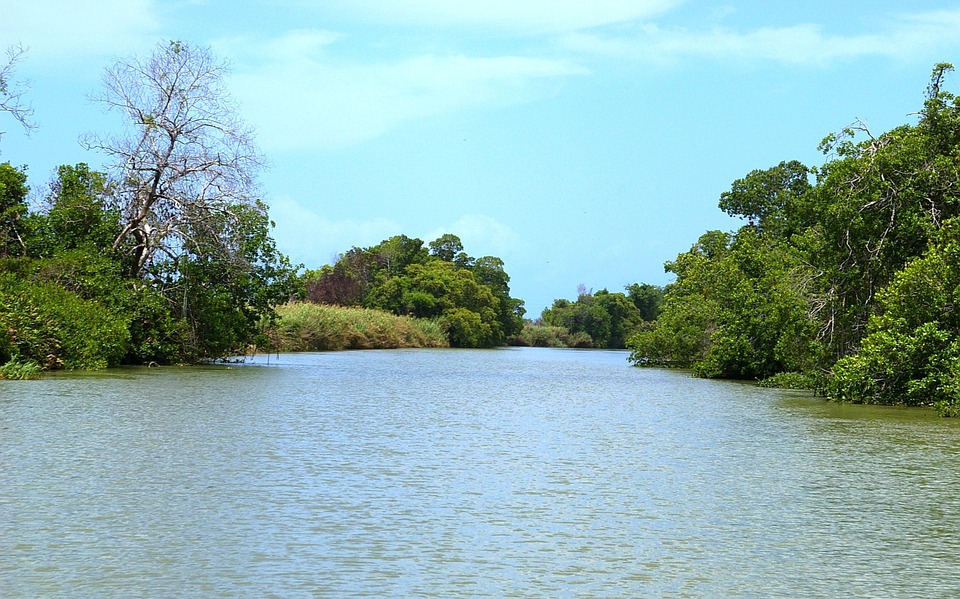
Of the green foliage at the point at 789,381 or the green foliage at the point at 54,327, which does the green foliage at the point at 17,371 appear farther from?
the green foliage at the point at 789,381

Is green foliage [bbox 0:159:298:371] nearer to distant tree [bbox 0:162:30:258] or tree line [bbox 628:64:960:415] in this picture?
distant tree [bbox 0:162:30:258]

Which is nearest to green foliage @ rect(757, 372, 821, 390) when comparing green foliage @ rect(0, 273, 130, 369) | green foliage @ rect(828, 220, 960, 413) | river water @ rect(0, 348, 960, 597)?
green foliage @ rect(828, 220, 960, 413)

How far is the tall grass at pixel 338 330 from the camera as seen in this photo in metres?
49.5

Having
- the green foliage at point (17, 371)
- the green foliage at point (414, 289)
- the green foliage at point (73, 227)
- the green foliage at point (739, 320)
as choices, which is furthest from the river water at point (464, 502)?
the green foliage at point (414, 289)

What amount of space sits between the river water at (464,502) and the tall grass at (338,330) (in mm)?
29011

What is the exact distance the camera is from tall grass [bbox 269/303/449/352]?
162 ft

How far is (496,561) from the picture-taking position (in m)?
7.00

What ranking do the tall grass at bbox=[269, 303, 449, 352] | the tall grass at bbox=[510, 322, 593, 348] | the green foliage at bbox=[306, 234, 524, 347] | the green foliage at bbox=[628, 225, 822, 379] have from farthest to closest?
1. the tall grass at bbox=[510, 322, 593, 348]
2. the green foliage at bbox=[306, 234, 524, 347]
3. the tall grass at bbox=[269, 303, 449, 352]
4. the green foliage at bbox=[628, 225, 822, 379]

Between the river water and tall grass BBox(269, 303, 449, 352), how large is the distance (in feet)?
95.2

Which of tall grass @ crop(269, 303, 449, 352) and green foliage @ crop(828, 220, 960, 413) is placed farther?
tall grass @ crop(269, 303, 449, 352)

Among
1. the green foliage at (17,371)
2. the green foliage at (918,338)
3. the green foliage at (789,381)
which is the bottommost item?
the green foliage at (17,371)

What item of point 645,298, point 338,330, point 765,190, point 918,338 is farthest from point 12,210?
point 645,298

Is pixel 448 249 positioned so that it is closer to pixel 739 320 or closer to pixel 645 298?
pixel 645 298

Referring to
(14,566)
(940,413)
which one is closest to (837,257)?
(940,413)
